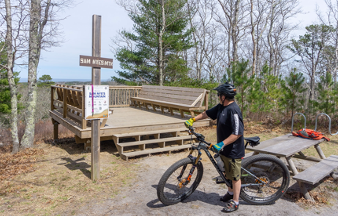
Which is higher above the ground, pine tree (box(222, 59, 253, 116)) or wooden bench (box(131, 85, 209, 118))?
pine tree (box(222, 59, 253, 116))

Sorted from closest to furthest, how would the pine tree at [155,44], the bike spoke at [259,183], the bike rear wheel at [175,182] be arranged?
1. the bike rear wheel at [175,182]
2. the bike spoke at [259,183]
3. the pine tree at [155,44]

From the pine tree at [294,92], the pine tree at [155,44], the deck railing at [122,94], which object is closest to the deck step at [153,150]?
the deck railing at [122,94]

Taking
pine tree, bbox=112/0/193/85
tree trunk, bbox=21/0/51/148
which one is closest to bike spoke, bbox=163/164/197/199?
tree trunk, bbox=21/0/51/148

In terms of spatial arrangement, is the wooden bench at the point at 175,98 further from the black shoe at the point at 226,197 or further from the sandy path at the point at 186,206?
the black shoe at the point at 226,197

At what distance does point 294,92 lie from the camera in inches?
390

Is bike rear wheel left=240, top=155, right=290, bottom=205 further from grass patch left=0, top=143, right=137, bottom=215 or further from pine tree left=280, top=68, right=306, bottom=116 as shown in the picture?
pine tree left=280, top=68, right=306, bottom=116

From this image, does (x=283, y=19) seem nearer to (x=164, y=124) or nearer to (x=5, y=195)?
(x=164, y=124)

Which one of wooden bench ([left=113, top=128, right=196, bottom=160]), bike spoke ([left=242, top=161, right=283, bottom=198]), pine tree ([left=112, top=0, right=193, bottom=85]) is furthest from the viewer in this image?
pine tree ([left=112, top=0, right=193, bottom=85])

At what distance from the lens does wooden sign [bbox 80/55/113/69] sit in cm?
456

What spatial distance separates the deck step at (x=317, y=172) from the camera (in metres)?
3.65

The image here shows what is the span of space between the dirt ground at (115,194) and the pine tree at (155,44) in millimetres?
10514

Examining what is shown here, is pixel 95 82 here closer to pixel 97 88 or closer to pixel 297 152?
pixel 97 88

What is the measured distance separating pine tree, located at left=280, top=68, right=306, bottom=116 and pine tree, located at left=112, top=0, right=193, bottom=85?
743cm

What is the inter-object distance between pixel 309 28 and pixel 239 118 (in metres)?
30.2
